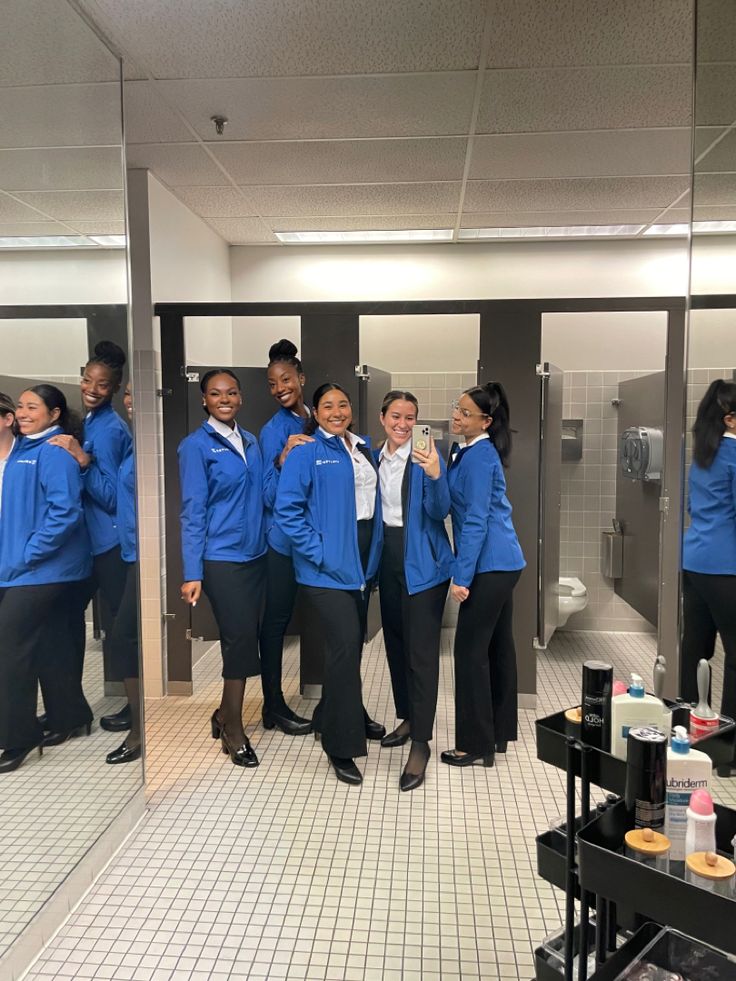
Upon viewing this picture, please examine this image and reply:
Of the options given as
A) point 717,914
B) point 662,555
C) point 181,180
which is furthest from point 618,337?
point 717,914

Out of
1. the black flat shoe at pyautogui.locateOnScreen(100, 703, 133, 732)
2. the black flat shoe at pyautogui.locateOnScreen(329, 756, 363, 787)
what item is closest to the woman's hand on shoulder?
the black flat shoe at pyautogui.locateOnScreen(100, 703, 133, 732)

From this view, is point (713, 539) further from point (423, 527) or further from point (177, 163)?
point (177, 163)

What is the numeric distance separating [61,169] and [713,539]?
6.63 ft

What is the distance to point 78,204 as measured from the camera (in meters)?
1.96

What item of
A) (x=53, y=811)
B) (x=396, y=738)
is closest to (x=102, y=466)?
(x=53, y=811)

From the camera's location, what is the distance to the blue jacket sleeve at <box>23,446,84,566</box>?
1685 millimetres

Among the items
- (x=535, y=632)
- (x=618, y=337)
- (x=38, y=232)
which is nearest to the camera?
(x=38, y=232)

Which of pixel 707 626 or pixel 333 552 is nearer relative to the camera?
pixel 707 626

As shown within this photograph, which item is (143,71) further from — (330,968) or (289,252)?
(330,968)

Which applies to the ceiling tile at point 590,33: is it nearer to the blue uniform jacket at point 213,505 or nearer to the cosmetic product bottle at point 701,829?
the blue uniform jacket at point 213,505

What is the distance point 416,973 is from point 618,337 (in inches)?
151

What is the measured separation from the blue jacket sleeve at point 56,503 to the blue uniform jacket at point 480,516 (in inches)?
52.6

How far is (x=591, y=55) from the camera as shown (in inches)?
90.0

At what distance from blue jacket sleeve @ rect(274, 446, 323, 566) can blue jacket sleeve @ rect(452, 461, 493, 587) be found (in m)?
0.53
